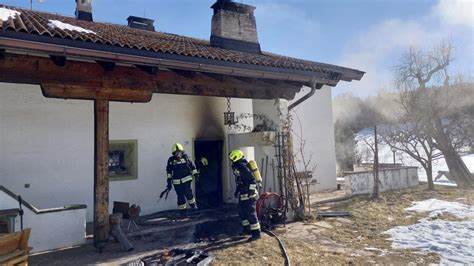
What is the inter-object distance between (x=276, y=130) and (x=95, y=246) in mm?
4614

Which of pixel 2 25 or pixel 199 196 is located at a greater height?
pixel 2 25

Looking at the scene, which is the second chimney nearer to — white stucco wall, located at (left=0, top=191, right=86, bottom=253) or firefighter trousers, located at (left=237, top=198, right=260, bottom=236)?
white stucco wall, located at (left=0, top=191, right=86, bottom=253)

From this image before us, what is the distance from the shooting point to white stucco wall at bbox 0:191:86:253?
5.23 m

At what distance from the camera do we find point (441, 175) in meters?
13.9

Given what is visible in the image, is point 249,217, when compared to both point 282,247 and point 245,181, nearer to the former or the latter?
point 245,181

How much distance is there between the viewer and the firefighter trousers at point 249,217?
19.7 feet

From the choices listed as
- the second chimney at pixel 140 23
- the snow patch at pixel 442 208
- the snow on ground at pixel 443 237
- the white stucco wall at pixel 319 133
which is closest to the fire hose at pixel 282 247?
the snow on ground at pixel 443 237

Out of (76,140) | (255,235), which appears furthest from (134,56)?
(255,235)

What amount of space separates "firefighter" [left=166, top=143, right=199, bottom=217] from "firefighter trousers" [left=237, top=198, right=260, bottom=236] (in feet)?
6.29

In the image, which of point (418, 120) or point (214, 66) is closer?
point (214, 66)

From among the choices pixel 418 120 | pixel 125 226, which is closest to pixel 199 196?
pixel 125 226

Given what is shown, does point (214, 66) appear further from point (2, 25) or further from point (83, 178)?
point (83, 178)

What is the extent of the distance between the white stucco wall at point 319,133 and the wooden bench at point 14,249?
9063mm

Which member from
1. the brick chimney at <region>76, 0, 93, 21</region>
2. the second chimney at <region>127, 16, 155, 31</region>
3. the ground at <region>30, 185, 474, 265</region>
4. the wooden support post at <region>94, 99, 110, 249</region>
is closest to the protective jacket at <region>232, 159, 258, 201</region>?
the ground at <region>30, 185, 474, 265</region>
